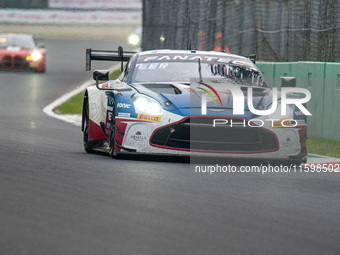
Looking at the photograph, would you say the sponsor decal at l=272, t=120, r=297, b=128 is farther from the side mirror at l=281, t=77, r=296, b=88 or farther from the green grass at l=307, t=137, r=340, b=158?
the green grass at l=307, t=137, r=340, b=158

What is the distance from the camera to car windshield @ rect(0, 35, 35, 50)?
96.1ft

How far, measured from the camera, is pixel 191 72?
10.5 metres

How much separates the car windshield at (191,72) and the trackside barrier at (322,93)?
3084mm

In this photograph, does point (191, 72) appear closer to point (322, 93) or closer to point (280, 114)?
point (280, 114)

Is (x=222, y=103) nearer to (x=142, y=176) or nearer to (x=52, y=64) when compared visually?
(x=142, y=176)

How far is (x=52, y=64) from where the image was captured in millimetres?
34625

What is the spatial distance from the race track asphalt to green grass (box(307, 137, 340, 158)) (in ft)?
8.69

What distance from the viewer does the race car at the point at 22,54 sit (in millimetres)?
29281

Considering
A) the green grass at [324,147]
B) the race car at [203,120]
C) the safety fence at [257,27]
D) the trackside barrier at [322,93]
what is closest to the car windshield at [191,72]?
Result: the race car at [203,120]

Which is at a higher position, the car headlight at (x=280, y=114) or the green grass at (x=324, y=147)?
the car headlight at (x=280, y=114)

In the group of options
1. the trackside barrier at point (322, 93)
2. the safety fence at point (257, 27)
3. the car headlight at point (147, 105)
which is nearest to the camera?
the car headlight at point (147, 105)

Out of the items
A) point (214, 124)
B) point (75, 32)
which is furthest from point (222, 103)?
point (75, 32)

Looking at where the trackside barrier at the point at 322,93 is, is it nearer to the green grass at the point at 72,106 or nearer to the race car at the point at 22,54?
the green grass at the point at 72,106

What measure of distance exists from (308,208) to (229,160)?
279 centimetres
